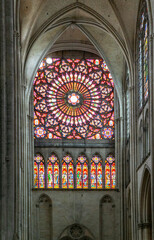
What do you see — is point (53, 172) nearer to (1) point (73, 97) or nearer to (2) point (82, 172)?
(2) point (82, 172)

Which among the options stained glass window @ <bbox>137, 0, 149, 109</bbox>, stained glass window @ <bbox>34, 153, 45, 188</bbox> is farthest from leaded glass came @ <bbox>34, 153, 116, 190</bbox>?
stained glass window @ <bbox>137, 0, 149, 109</bbox>

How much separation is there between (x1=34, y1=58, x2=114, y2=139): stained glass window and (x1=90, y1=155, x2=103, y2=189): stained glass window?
156 centimetres

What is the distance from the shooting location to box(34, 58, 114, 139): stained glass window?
1698 inches

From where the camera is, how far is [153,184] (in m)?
29.0

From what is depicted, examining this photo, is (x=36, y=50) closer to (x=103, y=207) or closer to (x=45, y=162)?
(x=45, y=162)

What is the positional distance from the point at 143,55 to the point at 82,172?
36.4 ft

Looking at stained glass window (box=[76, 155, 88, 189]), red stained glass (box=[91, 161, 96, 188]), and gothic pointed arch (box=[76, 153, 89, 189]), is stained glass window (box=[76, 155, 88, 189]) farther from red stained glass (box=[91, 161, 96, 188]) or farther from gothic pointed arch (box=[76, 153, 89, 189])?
red stained glass (box=[91, 161, 96, 188])

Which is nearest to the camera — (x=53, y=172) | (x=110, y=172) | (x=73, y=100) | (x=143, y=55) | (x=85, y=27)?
(x=143, y=55)

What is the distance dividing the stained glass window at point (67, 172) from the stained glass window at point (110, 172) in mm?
2177

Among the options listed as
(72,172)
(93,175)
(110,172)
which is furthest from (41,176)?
(110,172)

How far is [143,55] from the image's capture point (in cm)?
3419

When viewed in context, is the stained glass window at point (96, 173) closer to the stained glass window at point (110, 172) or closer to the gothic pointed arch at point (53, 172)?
the stained glass window at point (110, 172)

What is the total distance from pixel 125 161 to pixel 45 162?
5167 millimetres

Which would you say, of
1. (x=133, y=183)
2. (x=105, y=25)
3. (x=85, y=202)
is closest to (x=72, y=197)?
(x=85, y=202)
